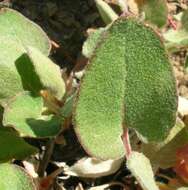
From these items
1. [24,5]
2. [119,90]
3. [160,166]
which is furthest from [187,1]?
[119,90]

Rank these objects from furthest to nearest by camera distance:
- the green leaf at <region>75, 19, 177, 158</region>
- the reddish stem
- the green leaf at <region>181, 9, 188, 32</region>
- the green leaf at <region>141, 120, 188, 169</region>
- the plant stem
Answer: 1. the green leaf at <region>181, 9, 188, 32</region>
2. the plant stem
3. the green leaf at <region>141, 120, 188, 169</region>
4. the reddish stem
5. the green leaf at <region>75, 19, 177, 158</region>

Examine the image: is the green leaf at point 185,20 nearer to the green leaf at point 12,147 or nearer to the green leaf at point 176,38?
the green leaf at point 176,38

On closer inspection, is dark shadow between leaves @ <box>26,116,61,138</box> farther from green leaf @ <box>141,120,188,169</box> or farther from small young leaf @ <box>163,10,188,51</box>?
small young leaf @ <box>163,10,188,51</box>

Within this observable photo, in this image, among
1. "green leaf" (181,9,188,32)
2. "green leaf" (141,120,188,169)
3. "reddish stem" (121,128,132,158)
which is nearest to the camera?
"reddish stem" (121,128,132,158)

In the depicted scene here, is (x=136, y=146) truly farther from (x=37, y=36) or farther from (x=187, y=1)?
(x=187, y=1)

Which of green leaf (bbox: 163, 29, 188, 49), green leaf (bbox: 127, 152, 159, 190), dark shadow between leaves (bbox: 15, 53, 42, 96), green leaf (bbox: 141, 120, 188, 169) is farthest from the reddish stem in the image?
green leaf (bbox: 163, 29, 188, 49)

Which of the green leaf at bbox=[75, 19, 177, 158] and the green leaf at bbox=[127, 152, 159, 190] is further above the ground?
the green leaf at bbox=[75, 19, 177, 158]

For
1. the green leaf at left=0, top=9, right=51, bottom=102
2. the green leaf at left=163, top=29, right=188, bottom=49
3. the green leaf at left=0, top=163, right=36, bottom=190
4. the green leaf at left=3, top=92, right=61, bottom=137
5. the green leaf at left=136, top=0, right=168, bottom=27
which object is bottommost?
the green leaf at left=163, top=29, right=188, bottom=49
